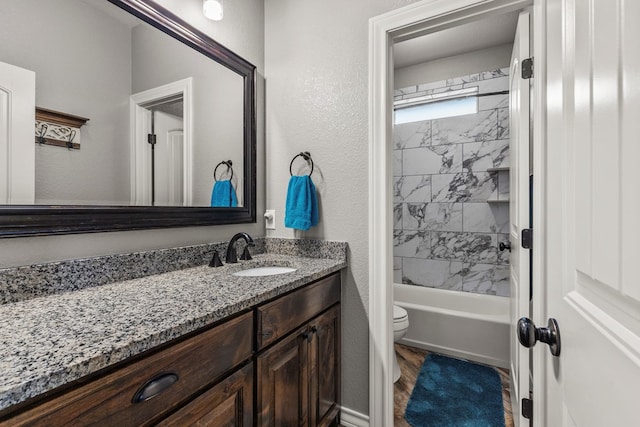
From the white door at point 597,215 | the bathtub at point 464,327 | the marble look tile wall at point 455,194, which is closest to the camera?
the white door at point 597,215

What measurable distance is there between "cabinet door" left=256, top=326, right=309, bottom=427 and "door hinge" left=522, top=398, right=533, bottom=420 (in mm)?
950

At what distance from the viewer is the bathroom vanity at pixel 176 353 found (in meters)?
0.56

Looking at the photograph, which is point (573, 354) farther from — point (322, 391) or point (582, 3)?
point (322, 391)

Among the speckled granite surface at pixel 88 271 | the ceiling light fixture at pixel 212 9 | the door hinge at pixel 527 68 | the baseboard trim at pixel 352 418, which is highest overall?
the ceiling light fixture at pixel 212 9

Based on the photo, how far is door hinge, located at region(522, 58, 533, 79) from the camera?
1.33m

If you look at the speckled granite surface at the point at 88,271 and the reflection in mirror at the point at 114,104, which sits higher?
the reflection in mirror at the point at 114,104

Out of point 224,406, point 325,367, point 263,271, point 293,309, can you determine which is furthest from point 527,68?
point 224,406

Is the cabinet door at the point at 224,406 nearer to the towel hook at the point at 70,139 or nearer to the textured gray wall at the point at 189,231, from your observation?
the textured gray wall at the point at 189,231

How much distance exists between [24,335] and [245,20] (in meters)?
1.82

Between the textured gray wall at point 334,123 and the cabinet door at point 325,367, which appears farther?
the textured gray wall at point 334,123

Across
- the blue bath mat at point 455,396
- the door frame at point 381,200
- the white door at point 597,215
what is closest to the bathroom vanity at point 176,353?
the door frame at point 381,200

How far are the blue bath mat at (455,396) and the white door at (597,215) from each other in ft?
4.17

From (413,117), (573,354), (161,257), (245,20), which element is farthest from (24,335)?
(413,117)

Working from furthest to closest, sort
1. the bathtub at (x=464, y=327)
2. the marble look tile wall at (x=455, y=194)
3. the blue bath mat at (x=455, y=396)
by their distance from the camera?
the marble look tile wall at (x=455, y=194), the bathtub at (x=464, y=327), the blue bath mat at (x=455, y=396)
